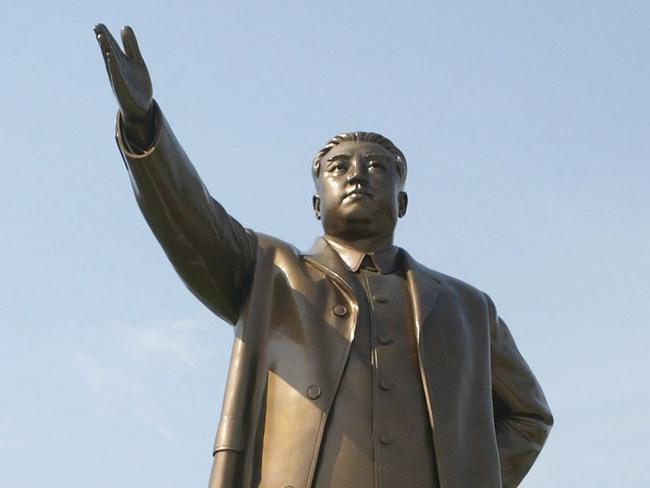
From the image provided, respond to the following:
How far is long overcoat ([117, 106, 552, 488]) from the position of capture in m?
7.64

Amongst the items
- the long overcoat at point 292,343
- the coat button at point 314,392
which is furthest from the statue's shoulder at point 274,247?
the coat button at point 314,392

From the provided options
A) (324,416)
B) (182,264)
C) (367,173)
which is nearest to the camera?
(324,416)

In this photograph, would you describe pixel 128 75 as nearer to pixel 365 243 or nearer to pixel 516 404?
pixel 365 243

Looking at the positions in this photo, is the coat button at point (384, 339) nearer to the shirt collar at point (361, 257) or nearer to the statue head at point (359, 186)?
the shirt collar at point (361, 257)

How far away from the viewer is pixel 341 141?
29.2ft

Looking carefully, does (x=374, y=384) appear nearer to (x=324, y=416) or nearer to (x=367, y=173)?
(x=324, y=416)

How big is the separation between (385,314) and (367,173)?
3.10 feet

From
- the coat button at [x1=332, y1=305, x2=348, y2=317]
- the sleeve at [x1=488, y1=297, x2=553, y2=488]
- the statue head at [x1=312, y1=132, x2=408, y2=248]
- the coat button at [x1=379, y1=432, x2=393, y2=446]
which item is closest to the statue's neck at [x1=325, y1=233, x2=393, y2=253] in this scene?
the statue head at [x1=312, y1=132, x2=408, y2=248]

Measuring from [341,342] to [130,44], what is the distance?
6.16ft

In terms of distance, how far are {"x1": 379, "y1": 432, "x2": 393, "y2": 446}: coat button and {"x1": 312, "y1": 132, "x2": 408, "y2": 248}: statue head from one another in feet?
4.74

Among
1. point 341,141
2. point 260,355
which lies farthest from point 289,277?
point 341,141

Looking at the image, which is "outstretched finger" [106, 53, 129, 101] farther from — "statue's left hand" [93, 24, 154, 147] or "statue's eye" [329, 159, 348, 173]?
"statue's eye" [329, 159, 348, 173]

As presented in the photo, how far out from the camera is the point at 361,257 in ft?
28.0

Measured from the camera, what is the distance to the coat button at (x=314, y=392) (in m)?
7.65
